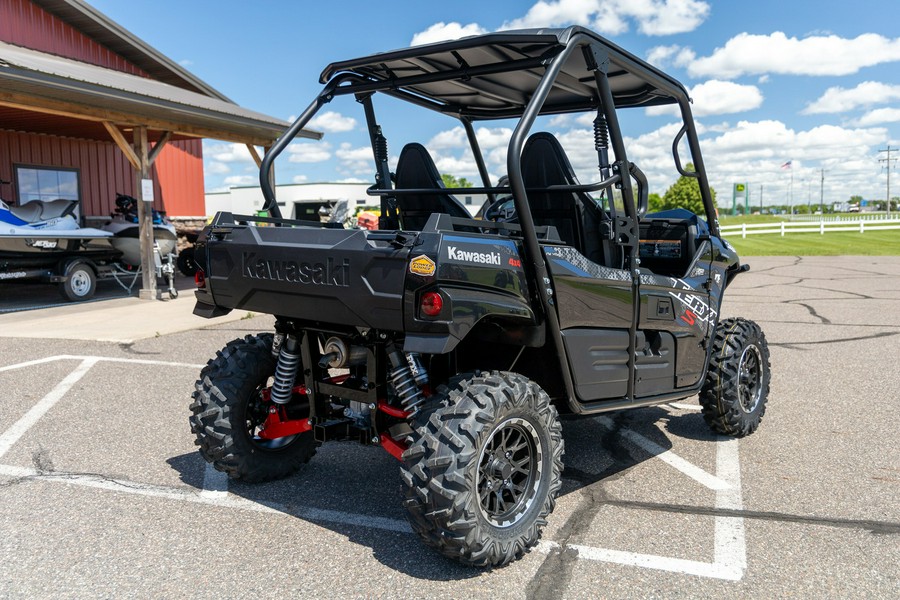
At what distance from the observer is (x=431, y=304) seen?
2.89 m

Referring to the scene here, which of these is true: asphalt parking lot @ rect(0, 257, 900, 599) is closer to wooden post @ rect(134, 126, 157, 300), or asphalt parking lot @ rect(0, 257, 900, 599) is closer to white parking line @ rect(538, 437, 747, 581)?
white parking line @ rect(538, 437, 747, 581)

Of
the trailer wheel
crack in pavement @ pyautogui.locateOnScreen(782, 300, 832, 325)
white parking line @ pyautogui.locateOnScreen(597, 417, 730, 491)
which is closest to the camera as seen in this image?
white parking line @ pyautogui.locateOnScreen(597, 417, 730, 491)

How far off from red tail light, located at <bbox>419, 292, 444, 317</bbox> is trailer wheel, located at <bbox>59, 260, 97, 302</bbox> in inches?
447

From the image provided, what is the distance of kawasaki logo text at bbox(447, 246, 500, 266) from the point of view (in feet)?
9.59

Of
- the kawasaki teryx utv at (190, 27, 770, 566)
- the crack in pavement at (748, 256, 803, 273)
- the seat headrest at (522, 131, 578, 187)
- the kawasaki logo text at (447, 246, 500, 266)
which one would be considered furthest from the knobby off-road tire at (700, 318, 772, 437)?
the crack in pavement at (748, 256, 803, 273)

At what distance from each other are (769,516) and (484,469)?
1519 mm

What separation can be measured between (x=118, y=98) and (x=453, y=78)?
8.64 m

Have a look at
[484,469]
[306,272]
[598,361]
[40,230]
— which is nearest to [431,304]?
[306,272]

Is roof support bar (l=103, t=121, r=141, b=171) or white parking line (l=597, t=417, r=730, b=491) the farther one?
roof support bar (l=103, t=121, r=141, b=171)

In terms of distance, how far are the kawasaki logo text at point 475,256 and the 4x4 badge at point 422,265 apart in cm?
9

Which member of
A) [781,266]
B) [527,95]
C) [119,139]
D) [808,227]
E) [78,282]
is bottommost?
[781,266]

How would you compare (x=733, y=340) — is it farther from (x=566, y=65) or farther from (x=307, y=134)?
(x=307, y=134)

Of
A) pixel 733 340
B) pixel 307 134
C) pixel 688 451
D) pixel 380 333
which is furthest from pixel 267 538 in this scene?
pixel 307 134

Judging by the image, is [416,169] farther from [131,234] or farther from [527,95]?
[131,234]
